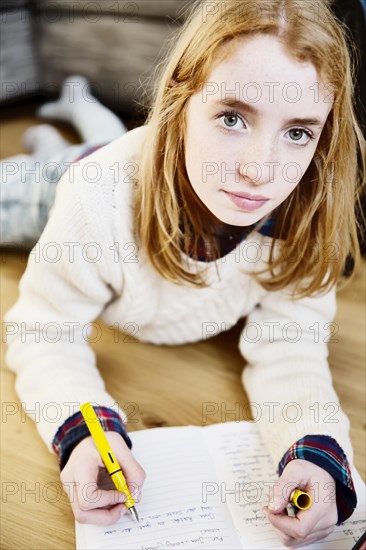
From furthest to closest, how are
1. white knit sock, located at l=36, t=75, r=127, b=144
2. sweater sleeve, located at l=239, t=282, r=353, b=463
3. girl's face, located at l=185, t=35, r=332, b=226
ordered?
white knit sock, located at l=36, t=75, r=127, b=144 < sweater sleeve, located at l=239, t=282, r=353, b=463 < girl's face, located at l=185, t=35, r=332, b=226

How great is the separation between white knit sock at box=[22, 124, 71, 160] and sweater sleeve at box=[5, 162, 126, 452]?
1.48 feet

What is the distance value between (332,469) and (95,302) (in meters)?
0.35

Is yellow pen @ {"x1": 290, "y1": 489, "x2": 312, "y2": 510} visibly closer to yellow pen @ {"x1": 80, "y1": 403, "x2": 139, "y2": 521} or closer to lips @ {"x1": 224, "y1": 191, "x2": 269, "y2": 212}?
yellow pen @ {"x1": 80, "y1": 403, "x2": 139, "y2": 521}

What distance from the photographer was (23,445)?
71 centimetres

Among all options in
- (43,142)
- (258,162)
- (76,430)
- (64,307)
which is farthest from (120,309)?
(43,142)

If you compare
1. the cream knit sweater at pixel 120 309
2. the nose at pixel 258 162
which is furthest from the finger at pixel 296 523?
the nose at pixel 258 162

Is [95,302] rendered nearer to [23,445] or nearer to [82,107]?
[23,445]

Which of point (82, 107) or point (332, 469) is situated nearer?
point (332, 469)

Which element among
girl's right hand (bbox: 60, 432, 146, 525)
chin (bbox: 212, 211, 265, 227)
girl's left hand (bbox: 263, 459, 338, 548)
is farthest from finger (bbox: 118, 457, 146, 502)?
chin (bbox: 212, 211, 265, 227)

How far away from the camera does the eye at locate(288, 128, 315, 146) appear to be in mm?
593

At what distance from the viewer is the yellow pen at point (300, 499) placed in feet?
1.94

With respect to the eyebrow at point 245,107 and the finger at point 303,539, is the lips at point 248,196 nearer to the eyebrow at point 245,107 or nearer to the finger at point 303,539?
the eyebrow at point 245,107

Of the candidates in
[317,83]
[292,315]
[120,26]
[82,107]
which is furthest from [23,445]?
[120,26]

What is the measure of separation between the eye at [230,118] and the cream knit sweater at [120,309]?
0.17 metres
